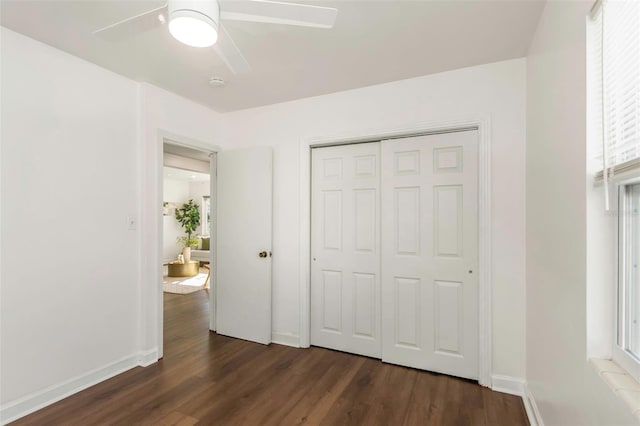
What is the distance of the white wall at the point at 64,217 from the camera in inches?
78.5

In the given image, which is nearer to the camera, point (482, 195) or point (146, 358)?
point (482, 195)

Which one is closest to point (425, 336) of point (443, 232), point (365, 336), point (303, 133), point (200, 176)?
point (365, 336)

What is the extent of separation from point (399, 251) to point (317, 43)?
1.80 m

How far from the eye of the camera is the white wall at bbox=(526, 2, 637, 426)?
3.87 ft

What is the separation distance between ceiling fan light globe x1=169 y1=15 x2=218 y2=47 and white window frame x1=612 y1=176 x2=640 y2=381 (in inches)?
66.5

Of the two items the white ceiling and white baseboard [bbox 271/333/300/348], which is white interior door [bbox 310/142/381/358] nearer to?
white baseboard [bbox 271/333/300/348]

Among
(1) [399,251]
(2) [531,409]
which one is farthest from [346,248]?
(2) [531,409]

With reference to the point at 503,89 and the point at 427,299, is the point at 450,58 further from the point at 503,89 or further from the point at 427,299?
the point at 427,299

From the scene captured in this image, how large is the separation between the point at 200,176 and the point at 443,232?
25.3 ft

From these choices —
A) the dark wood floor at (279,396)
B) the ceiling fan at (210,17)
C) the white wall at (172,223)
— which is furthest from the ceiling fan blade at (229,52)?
the white wall at (172,223)

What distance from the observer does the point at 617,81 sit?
3.35ft

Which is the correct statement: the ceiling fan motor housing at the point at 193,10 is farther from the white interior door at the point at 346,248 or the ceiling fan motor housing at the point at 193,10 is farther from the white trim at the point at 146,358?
the white trim at the point at 146,358

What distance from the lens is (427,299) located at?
2604 mm

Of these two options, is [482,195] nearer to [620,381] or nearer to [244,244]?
[620,381]
